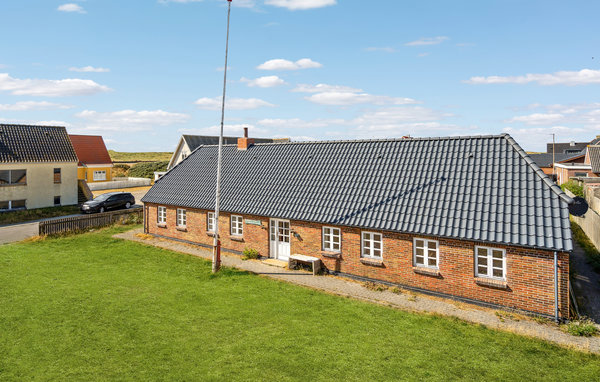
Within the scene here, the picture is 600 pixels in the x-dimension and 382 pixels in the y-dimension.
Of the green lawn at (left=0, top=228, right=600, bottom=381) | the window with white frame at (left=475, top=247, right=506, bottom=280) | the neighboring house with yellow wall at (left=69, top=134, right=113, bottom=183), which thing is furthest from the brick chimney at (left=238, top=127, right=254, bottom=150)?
the neighboring house with yellow wall at (left=69, top=134, right=113, bottom=183)

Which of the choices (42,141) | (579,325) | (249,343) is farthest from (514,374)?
(42,141)

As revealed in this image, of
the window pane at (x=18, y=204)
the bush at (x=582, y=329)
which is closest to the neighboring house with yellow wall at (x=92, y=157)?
the window pane at (x=18, y=204)

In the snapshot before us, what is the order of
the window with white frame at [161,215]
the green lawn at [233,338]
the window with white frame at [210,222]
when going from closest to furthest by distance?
the green lawn at [233,338] < the window with white frame at [210,222] < the window with white frame at [161,215]

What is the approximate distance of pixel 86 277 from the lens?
15.0m

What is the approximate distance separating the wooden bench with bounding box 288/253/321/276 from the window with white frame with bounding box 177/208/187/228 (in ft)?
26.4

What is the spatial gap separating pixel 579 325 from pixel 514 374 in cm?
379

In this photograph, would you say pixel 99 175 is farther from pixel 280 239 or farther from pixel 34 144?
pixel 280 239

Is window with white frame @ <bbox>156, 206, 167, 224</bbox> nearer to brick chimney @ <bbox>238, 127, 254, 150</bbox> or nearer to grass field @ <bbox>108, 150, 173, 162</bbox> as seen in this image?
brick chimney @ <bbox>238, 127, 254, 150</bbox>

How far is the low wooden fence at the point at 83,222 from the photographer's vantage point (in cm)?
2225

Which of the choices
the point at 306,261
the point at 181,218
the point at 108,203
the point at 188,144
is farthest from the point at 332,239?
the point at 188,144

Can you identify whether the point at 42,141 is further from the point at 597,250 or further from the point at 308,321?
the point at 597,250

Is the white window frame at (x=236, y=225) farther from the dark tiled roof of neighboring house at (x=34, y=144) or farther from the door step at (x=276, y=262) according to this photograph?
the dark tiled roof of neighboring house at (x=34, y=144)

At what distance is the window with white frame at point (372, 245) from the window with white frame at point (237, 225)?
6720mm

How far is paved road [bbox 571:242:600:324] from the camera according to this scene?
475 inches
